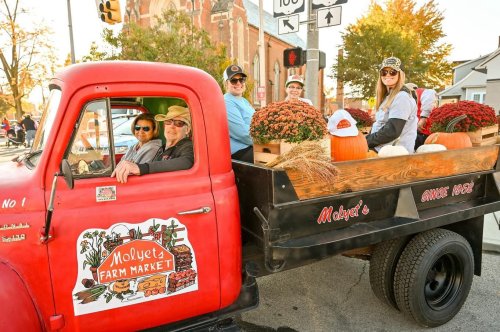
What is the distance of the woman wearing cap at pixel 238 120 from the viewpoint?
315 cm

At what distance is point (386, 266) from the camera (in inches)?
117

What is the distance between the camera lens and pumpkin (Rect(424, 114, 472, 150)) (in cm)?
322

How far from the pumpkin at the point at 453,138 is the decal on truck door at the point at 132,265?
2550mm

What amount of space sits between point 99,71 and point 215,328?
5.50 ft

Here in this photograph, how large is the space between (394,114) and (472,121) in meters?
0.71

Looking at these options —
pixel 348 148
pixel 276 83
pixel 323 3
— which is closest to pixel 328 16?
pixel 323 3

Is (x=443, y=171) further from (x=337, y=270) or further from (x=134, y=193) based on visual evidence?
(x=134, y=193)

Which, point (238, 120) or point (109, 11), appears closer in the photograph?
point (238, 120)

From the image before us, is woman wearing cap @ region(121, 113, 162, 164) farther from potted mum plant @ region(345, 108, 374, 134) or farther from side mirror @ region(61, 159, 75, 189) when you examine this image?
potted mum plant @ region(345, 108, 374, 134)

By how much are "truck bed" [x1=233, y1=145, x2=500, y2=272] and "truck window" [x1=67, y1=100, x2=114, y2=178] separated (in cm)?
88

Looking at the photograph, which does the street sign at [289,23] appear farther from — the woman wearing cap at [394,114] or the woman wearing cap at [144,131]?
the woman wearing cap at [144,131]

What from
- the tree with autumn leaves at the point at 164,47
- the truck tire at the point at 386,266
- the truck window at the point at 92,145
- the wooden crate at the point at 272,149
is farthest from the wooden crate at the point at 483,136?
the tree with autumn leaves at the point at 164,47

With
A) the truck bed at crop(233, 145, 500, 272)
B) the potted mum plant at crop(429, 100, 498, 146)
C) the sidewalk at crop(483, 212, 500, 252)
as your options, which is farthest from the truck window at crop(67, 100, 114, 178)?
the sidewalk at crop(483, 212, 500, 252)

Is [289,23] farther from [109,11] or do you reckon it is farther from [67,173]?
[67,173]
